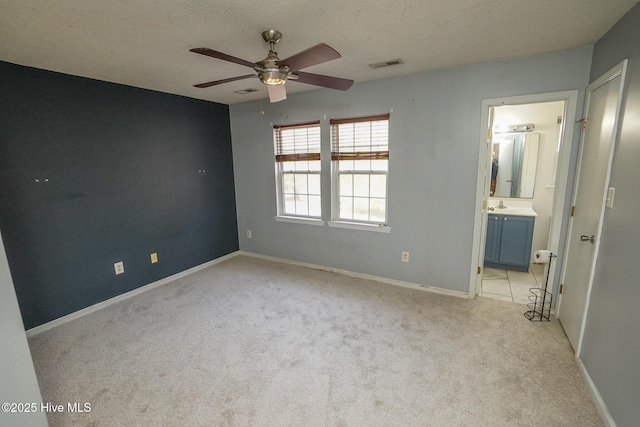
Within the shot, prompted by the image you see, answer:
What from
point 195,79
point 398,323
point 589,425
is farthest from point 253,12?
point 589,425

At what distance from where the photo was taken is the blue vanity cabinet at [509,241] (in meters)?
3.59

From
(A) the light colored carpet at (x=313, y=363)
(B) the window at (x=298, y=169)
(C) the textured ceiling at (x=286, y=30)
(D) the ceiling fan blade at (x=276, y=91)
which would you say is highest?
(C) the textured ceiling at (x=286, y=30)

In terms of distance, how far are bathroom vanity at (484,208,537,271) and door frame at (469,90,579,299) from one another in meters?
0.99

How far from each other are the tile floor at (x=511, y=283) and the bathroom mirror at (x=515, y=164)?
42.1 inches

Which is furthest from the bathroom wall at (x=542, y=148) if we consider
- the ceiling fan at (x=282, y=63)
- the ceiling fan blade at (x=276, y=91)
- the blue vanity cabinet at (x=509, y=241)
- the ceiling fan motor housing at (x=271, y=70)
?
the ceiling fan motor housing at (x=271, y=70)

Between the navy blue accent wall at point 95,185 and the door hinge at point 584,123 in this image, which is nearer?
the door hinge at point 584,123

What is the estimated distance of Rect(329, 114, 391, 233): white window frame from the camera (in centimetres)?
327

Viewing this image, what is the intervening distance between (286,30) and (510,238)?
11.8 feet

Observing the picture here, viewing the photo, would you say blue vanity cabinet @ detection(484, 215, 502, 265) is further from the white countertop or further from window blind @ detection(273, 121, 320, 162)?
window blind @ detection(273, 121, 320, 162)

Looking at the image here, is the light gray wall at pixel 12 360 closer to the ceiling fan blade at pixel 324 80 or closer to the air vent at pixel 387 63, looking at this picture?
the ceiling fan blade at pixel 324 80

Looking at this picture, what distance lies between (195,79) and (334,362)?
3.01 m

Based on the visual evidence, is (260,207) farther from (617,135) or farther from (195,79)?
(617,135)

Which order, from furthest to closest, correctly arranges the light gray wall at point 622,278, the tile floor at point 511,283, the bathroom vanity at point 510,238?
1. the bathroom vanity at point 510,238
2. the tile floor at point 511,283
3. the light gray wall at point 622,278

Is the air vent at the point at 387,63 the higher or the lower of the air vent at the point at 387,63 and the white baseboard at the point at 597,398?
the higher
